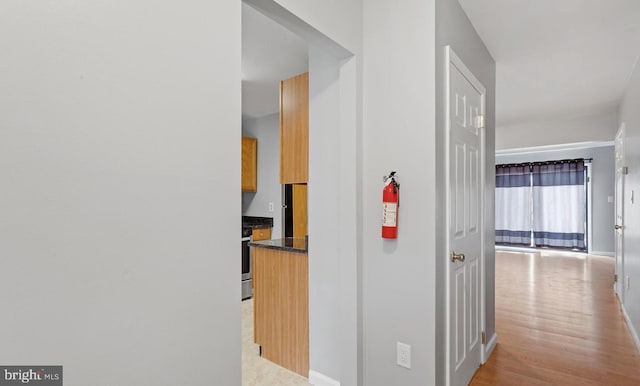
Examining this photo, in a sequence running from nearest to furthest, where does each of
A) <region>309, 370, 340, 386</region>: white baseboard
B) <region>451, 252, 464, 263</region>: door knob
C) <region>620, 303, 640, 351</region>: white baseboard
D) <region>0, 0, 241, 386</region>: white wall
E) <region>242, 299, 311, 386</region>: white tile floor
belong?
<region>0, 0, 241, 386</region>: white wall < <region>451, 252, 464, 263</region>: door knob < <region>309, 370, 340, 386</region>: white baseboard < <region>242, 299, 311, 386</region>: white tile floor < <region>620, 303, 640, 351</region>: white baseboard

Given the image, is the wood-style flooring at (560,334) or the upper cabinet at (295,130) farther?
the upper cabinet at (295,130)

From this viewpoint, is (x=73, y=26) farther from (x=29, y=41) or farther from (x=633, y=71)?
(x=633, y=71)

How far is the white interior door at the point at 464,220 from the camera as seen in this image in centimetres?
192

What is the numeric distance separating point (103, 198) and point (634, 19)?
344 centimetres

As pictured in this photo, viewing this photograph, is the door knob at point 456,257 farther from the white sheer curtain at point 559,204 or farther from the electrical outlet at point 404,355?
the white sheer curtain at point 559,204

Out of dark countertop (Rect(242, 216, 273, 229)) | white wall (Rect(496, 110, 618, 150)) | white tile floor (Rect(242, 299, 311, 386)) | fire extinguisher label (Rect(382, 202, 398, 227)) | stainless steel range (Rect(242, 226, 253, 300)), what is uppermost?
white wall (Rect(496, 110, 618, 150))

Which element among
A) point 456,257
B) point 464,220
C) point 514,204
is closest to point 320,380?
point 456,257

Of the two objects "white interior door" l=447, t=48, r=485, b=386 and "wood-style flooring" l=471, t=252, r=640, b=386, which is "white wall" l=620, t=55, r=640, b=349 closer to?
"wood-style flooring" l=471, t=252, r=640, b=386

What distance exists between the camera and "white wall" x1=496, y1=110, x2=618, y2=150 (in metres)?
5.24

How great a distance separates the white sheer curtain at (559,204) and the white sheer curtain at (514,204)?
0.52 ft

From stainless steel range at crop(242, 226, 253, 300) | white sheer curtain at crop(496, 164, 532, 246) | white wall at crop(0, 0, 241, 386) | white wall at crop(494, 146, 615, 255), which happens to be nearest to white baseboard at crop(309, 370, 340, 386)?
white wall at crop(0, 0, 241, 386)

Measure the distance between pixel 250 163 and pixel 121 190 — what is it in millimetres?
4136

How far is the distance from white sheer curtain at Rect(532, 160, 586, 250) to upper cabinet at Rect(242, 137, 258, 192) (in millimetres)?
6507

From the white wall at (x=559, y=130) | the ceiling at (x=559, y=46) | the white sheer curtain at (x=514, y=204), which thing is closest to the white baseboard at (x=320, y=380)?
the ceiling at (x=559, y=46)
